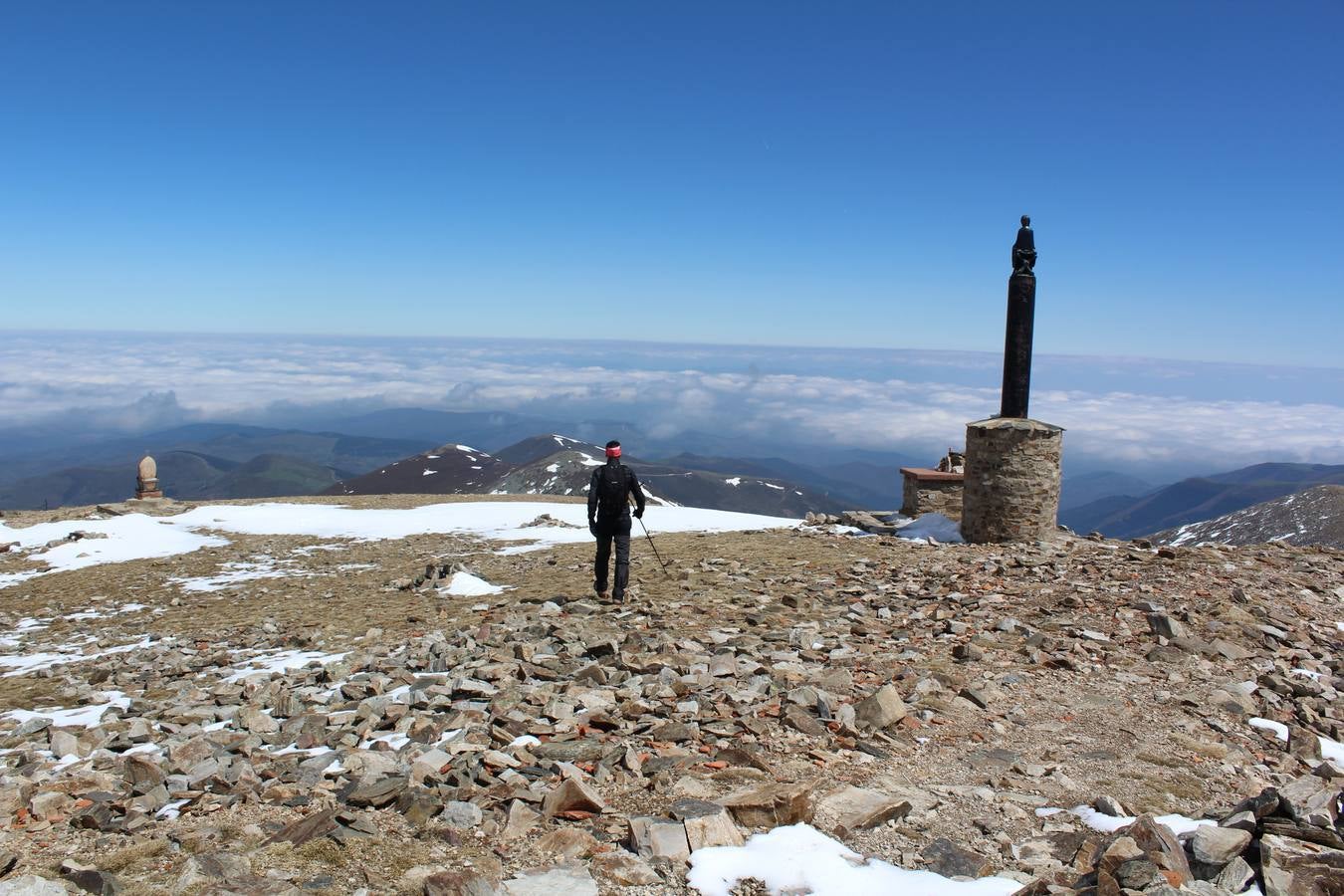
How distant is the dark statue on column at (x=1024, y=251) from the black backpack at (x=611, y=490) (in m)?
15.4

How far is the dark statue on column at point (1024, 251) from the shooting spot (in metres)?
22.5

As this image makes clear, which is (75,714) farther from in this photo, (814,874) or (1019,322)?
(1019,322)

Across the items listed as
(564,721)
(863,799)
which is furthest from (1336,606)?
(564,721)

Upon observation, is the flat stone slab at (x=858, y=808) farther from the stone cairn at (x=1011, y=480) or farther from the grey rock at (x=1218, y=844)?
the stone cairn at (x=1011, y=480)

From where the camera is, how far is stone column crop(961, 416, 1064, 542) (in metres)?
19.9

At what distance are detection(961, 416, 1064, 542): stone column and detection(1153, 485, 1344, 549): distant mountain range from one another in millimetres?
80333

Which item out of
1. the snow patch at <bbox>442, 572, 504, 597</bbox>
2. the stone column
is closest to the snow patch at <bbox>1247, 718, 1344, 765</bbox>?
the stone column

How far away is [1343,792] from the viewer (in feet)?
19.1

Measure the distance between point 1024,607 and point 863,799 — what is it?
7.79 metres

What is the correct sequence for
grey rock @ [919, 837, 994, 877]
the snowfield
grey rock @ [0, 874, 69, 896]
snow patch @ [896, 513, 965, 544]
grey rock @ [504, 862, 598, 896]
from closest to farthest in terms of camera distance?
grey rock @ [0, 874, 69, 896] < grey rock @ [504, 862, 598, 896] < grey rock @ [919, 837, 994, 877] < snow patch @ [896, 513, 965, 544] < the snowfield

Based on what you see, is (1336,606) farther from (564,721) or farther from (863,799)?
(564,721)

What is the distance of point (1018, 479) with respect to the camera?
20.0 meters

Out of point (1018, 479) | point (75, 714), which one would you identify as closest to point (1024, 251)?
point (1018, 479)

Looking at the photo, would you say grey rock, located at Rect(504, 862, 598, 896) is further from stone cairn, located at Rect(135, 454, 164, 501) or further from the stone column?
stone cairn, located at Rect(135, 454, 164, 501)
